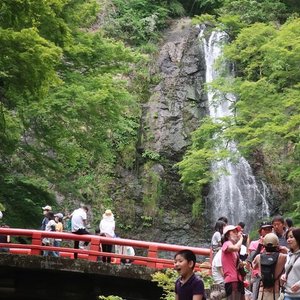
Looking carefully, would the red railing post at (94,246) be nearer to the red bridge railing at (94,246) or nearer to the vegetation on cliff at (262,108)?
the red bridge railing at (94,246)

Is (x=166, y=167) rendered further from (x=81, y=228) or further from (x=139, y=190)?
(x=81, y=228)

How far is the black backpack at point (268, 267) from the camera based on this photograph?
256 inches

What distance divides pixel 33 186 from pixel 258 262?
882cm

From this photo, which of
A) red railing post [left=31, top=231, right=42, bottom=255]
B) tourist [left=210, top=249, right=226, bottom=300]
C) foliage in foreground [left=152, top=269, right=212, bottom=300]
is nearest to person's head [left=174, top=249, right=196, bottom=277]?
tourist [left=210, top=249, right=226, bottom=300]

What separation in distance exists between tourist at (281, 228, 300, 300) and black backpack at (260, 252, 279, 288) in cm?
50

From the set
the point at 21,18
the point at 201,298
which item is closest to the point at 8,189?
the point at 21,18

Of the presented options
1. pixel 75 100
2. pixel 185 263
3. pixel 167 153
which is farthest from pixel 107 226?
pixel 167 153

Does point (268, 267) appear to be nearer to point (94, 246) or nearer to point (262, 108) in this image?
point (94, 246)

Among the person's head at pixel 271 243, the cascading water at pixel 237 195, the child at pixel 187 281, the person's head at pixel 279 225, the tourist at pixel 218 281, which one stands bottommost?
the tourist at pixel 218 281

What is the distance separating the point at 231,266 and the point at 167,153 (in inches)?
700

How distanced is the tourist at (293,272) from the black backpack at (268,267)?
505mm

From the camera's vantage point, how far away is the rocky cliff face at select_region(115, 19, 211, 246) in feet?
77.5

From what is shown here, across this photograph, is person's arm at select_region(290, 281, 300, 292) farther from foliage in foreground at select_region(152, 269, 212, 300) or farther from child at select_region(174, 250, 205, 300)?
foliage in foreground at select_region(152, 269, 212, 300)

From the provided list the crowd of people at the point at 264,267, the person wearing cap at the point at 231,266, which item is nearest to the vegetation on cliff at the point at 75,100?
the person wearing cap at the point at 231,266
